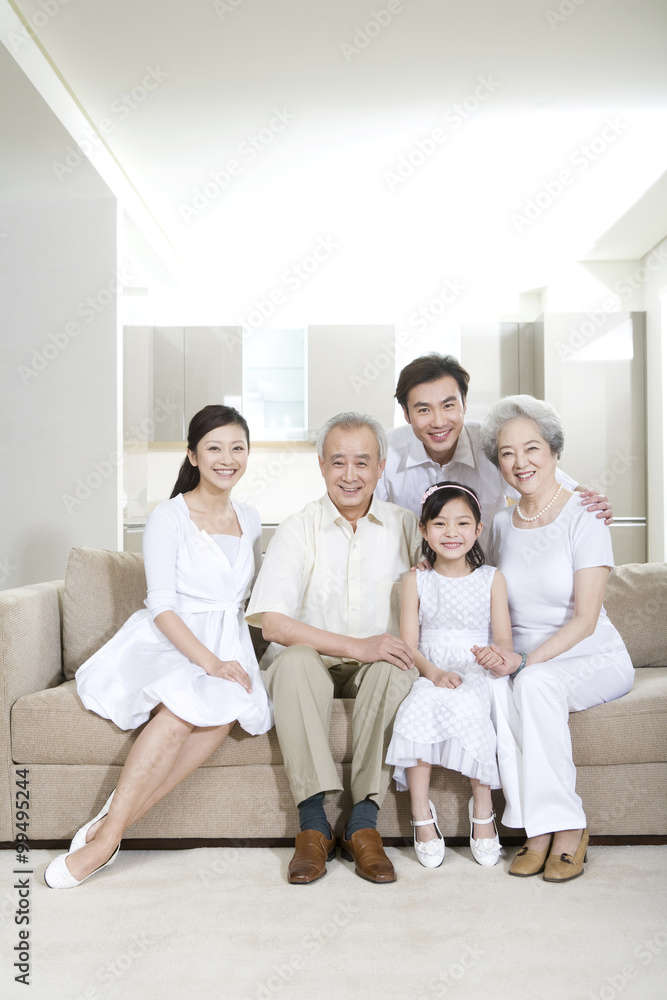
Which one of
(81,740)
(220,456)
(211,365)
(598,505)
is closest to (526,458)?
(598,505)

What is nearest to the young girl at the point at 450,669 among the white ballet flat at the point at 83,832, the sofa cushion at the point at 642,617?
the sofa cushion at the point at 642,617

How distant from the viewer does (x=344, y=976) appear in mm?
1415

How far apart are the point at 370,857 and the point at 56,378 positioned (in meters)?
2.98

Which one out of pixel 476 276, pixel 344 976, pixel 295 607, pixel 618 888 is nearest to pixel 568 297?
pixel 476 276

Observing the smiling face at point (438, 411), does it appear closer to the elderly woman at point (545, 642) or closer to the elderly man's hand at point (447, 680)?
the elderly woman at point (545, 642)

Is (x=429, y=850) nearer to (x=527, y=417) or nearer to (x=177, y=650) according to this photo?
(x=177, y=650)

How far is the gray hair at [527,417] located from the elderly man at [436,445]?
0.22 metres

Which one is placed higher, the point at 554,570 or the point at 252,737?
the point at 554,570

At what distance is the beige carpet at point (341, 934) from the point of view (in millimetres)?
1383

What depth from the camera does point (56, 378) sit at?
3.98m

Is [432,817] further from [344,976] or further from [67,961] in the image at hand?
[67,961]

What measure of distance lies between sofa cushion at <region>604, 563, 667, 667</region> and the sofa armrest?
1.70m

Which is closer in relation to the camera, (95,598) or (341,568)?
(341,568)

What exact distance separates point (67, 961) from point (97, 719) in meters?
0.65
